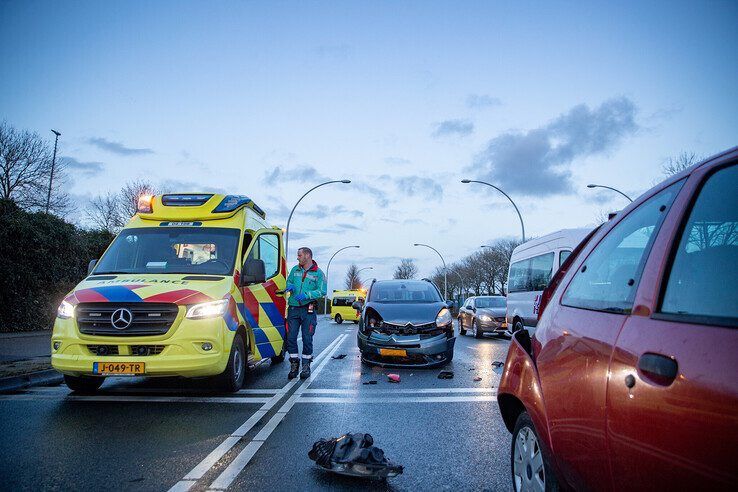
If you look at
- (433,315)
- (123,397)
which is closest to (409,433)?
(123,397)

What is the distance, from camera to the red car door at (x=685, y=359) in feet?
4.45

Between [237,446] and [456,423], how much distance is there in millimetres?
2270

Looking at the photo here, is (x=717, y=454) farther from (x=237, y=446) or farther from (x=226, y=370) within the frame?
(x=226, y=370)

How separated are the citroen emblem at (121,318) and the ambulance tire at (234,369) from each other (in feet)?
4.31

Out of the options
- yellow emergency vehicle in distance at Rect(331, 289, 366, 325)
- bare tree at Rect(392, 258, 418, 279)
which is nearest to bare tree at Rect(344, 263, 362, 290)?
bare tree at Rect(392, 258, 418, 279)

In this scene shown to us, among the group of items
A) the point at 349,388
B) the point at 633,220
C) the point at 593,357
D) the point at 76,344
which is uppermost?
the point at 633,220

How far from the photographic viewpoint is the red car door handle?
60.7 inches

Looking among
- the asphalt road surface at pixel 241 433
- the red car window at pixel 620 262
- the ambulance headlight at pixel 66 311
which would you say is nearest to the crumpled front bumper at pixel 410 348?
the asphalt road surface at pixel 241 433

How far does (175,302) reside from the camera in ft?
20.3

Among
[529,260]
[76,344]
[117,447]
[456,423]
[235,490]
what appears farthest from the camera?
[529,260]

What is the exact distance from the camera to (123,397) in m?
6.59

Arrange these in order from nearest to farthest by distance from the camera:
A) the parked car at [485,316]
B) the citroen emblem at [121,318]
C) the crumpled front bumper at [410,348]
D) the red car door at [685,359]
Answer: the red car door at [685,359] < the citroen emblem at [121,318] < the crumpled front bumper at [410,348] < the parked car at [485,316]

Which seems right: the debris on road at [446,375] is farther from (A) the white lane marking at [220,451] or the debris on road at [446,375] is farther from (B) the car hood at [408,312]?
(A) the white lane marking at [220,451]

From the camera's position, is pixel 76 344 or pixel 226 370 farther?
pixel 226 370
